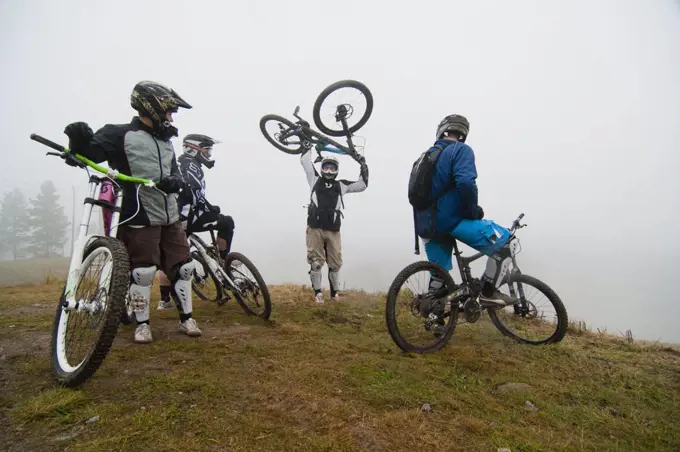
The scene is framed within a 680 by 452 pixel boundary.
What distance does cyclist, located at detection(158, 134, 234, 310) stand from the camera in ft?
17.8

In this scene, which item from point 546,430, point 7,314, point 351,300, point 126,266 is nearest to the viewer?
point 546,430

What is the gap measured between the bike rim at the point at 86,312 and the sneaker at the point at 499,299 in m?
4.00

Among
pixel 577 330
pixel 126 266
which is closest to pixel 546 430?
pixel 126 266

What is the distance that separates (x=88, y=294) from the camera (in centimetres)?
309

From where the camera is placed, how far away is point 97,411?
2240mm

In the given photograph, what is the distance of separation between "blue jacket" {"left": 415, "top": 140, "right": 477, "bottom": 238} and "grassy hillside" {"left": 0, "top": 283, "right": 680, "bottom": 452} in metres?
1.54

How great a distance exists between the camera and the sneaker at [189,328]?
4.16 metres

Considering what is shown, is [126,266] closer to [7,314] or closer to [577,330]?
[7,314]

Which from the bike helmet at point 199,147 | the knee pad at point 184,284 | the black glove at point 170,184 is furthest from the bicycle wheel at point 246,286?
the bike helmet at point 199,147

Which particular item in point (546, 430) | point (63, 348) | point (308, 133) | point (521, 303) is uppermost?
point (308, 133)

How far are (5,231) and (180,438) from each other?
102 meters

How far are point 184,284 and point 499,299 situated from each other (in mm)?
3936

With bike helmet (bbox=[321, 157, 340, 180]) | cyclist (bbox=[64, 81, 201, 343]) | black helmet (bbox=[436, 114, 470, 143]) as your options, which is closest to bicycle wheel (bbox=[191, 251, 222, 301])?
cyclist (bbox=[64, 81, 201, 343])

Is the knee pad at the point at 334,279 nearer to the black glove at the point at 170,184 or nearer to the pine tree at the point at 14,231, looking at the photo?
the black glove at the point at 170,184
